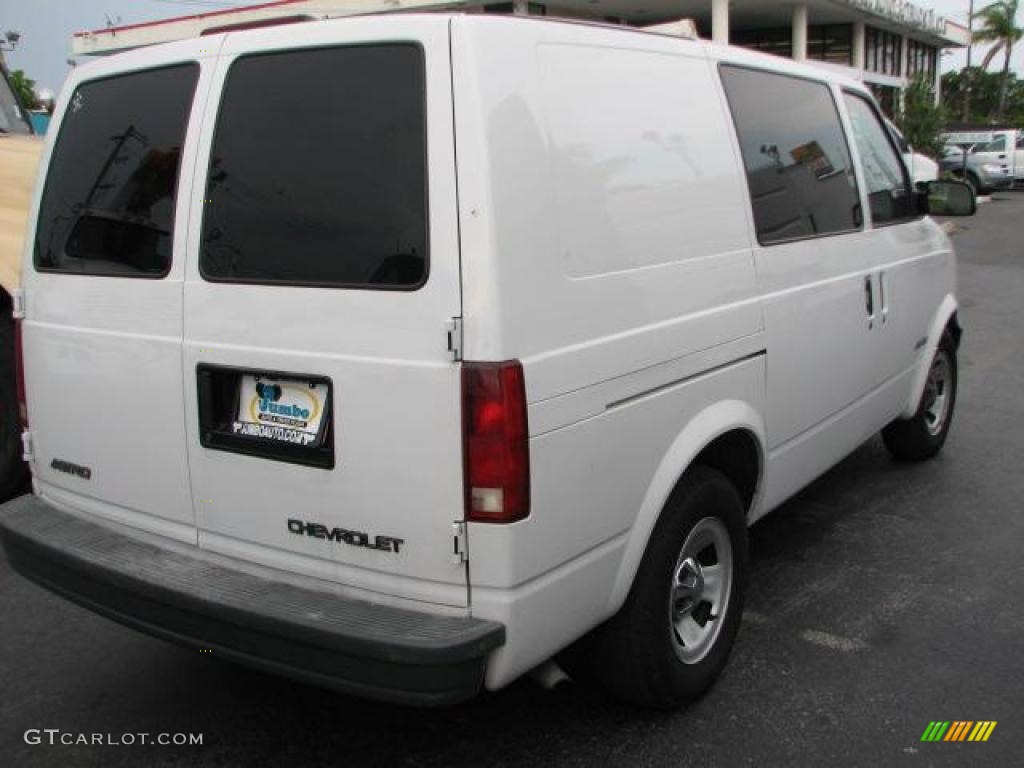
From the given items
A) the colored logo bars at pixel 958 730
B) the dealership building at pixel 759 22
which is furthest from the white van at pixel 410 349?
the dealership building at pixel 759 22

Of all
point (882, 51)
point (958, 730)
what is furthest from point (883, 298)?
point (882, 51)

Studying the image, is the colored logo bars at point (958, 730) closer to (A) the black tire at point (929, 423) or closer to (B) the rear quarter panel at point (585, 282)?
(B) the rear quarter panel at point (585, 282)

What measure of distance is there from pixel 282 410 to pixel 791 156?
7.52ft

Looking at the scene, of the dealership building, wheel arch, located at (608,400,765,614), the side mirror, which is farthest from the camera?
the dealership building

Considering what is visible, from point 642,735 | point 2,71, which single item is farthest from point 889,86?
point 642,735

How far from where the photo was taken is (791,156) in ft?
12.4

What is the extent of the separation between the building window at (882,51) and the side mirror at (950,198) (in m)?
32.8

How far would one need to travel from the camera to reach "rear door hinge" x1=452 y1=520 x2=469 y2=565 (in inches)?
92.9

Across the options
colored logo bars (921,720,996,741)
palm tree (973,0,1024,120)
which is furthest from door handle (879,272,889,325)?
palm tree (973,0,1024,120)

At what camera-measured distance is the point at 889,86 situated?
3769cm

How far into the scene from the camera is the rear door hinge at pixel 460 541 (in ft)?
7.74

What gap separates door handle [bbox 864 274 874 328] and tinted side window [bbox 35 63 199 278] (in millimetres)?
2902

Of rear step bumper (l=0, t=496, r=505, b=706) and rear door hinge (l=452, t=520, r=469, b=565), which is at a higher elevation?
rear door hinge (l=452, t=520, r=469, b=565)

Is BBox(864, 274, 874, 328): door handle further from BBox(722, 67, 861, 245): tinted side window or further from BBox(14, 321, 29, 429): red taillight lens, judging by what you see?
BBox(14, 321, 29, 429): red taillight lens
